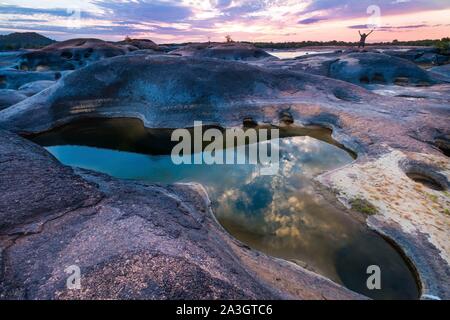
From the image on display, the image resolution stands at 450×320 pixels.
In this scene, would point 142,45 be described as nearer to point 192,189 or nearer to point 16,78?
point 16,78

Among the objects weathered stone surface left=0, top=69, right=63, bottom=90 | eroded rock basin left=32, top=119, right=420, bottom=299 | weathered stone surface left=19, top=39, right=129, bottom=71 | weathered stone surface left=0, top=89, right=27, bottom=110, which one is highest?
weathered stone surface left=19, top=39, right=129, bottom=71

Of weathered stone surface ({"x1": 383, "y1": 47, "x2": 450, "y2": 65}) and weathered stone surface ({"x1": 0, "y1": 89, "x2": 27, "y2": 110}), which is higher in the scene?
weathered stone surface ({"x1": 383, "y1": 47, "x2": 450, "y2": 65})

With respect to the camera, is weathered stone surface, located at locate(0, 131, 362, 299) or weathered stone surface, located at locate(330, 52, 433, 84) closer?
weathered stone surface, located at locate(0, 131, 362, 299)

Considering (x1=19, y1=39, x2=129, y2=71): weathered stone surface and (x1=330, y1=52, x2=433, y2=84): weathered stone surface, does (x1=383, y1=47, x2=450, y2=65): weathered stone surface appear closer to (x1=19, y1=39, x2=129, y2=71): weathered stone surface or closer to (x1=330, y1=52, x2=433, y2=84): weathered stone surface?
(x1=330, y1=52, x2=433, y2=84): weathered stone surface

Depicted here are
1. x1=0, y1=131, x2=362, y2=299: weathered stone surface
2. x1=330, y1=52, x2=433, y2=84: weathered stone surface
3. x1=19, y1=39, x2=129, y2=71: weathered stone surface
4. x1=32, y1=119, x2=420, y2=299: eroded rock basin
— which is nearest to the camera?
x1=0, y1=131, x2=362, y2=299: weathered stone surface

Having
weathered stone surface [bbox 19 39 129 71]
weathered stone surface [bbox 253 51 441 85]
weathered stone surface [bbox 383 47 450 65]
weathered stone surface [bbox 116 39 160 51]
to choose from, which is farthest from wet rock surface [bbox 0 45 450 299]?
weathered stone surface [bbox 116 39 160 51]

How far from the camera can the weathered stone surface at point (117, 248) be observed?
397 centimetres

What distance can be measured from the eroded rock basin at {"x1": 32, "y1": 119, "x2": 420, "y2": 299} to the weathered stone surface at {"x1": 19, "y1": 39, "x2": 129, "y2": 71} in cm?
3323

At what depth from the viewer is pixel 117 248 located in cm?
466

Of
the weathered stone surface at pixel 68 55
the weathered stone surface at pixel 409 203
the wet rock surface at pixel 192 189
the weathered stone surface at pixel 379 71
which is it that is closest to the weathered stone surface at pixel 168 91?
the wet rock surface at pixel 192 189

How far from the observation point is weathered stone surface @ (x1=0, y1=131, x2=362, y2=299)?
3971mm

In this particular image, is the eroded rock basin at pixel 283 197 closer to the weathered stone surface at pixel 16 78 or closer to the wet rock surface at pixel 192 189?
the wet rock surface at pixel 192 189
